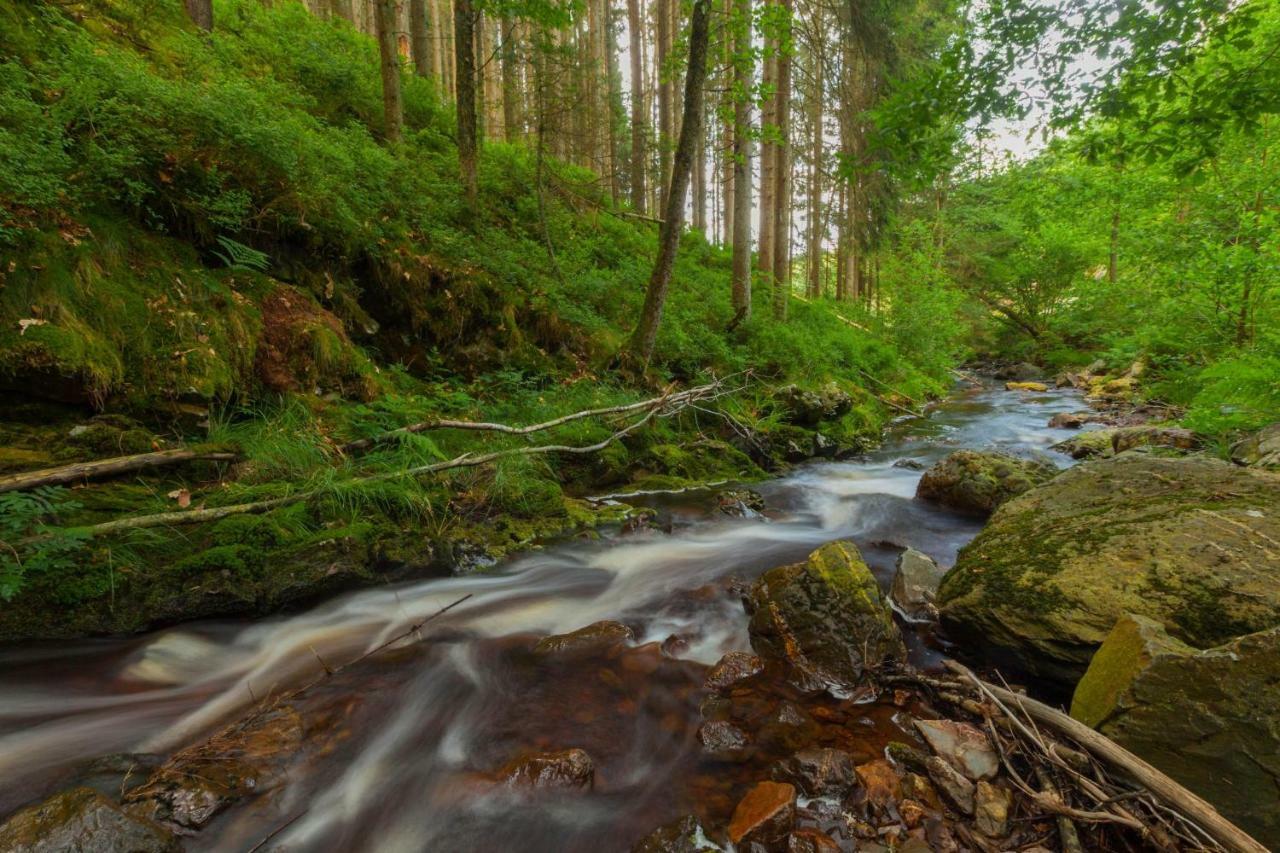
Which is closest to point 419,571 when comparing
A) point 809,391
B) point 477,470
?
point 477,470

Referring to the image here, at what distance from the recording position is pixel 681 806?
261cm

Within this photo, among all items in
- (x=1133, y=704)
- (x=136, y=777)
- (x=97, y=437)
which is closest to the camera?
(x=1133, y=704)

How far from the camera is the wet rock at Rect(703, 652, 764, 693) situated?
3.43 m

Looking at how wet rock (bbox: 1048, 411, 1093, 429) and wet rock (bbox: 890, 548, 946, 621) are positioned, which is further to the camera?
wet rock (bbox: 1048, 411, 1093, 429)

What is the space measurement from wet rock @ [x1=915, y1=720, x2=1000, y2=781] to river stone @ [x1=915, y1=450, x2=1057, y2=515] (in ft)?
13.6

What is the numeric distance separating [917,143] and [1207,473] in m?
3.49

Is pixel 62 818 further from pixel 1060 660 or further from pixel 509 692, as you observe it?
pixel 1060 660

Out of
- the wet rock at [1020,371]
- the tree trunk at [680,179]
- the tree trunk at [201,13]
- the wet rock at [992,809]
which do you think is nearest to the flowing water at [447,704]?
the wet rock at [992,809]

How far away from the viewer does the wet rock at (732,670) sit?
11.2ft

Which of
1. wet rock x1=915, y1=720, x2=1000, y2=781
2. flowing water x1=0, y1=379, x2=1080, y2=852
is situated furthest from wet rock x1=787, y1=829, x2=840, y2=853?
wet rock x1=915, y1=720, x2=1000, y2=781

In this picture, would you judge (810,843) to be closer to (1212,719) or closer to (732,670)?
(732,670)

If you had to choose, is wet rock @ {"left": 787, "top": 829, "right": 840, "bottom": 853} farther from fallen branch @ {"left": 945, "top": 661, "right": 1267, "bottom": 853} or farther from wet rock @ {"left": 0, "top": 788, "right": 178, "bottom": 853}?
wet rock @ {"left": 0, "top": 788, "right": 178, "bottom": 853}

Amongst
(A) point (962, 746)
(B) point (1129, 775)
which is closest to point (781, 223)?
(A) point (962, 746)

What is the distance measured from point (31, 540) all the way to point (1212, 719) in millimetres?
5937
